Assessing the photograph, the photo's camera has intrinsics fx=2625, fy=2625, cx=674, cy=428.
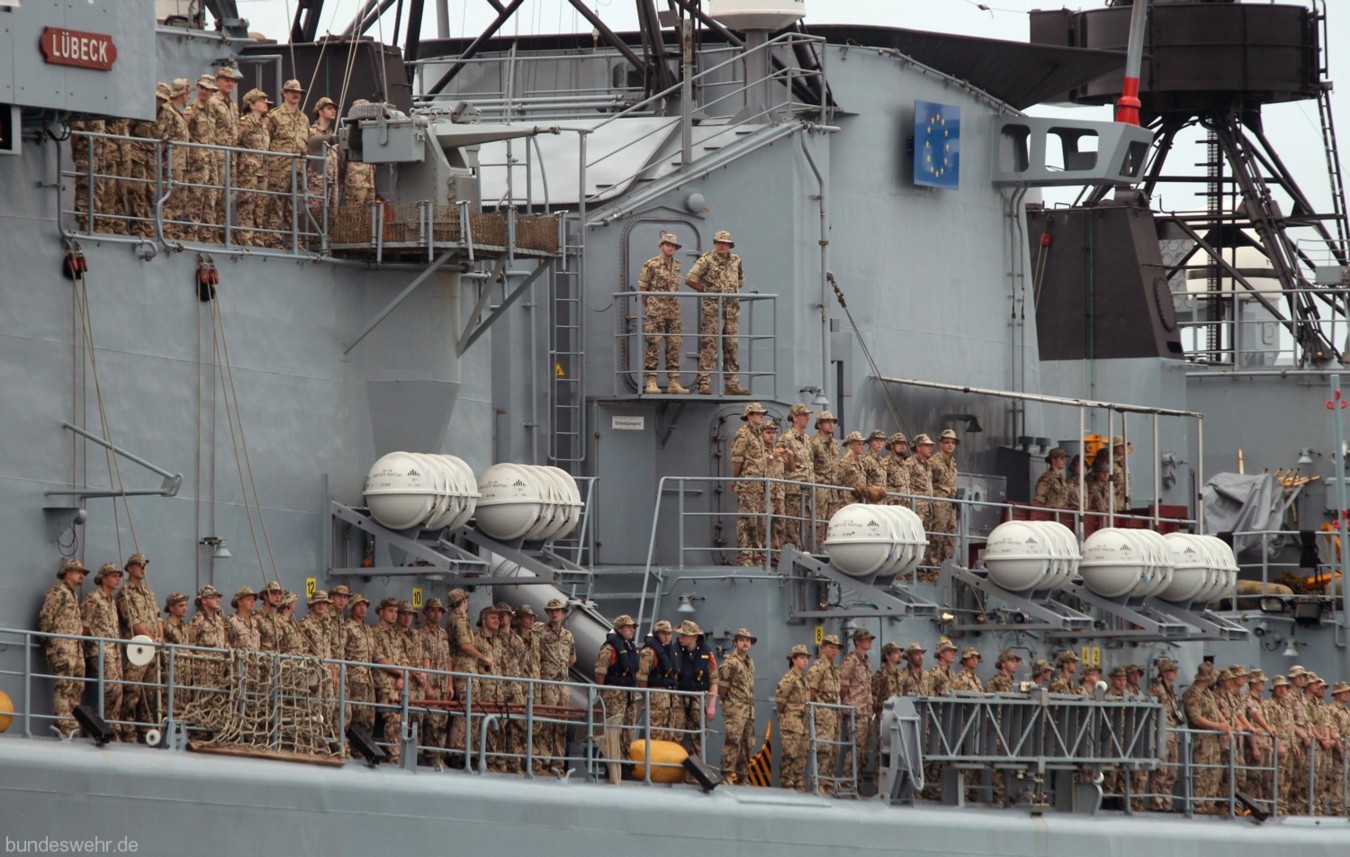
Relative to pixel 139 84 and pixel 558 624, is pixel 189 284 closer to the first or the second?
pixel 139 84

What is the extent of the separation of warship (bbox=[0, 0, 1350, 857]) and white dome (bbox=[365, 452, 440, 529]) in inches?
1.0

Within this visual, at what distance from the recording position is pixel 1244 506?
26.8 metres

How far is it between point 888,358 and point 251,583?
7123mm

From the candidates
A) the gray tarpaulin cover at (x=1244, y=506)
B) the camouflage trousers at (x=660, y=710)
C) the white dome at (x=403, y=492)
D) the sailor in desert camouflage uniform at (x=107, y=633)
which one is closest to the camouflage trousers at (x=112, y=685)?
the sailor in desert camouflage uniform at (x=107, y=633)

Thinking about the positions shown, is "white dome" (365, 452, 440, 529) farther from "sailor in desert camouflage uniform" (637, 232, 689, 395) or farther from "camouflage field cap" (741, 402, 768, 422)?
"sailor in desert camouflage uniform" (637, 232, 689, 395)

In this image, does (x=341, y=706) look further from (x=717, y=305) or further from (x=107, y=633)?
(x=717, y=305)

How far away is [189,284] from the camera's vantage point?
52.6 ft

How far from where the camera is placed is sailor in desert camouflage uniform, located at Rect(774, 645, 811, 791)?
17.3 metres

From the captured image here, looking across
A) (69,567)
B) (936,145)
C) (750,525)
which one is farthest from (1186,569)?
(69,567)

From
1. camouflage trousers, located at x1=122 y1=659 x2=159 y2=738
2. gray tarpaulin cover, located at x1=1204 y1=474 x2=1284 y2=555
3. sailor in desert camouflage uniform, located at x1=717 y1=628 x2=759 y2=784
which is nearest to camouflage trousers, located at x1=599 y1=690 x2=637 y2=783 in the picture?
sailor in desert camouflage uniform, located at x1=717 y1=628 x2=759 y2=784

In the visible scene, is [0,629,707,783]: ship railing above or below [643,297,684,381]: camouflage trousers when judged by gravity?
below

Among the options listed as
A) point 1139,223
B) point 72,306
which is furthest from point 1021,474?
point 72,306

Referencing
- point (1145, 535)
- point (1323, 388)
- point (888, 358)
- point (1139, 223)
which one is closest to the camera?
point (1145, 535)

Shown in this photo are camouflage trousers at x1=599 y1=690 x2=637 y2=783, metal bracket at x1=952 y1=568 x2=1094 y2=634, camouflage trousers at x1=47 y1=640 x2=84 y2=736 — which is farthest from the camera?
metal bracket at x1=952 y1=568 x2=1094 y2=634
